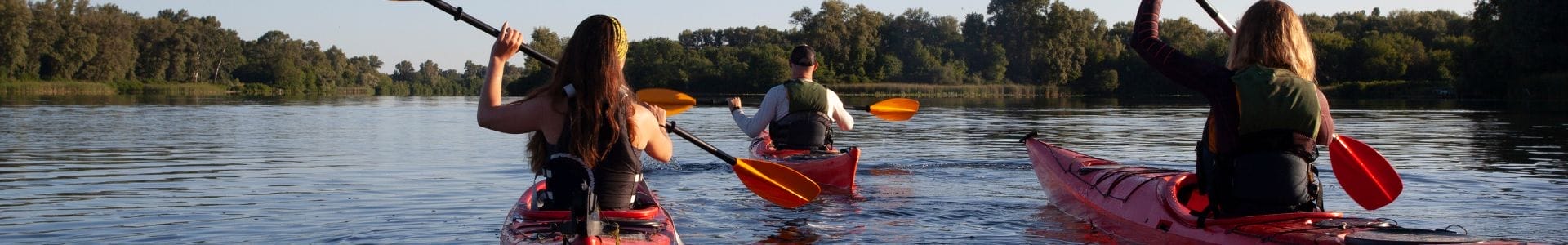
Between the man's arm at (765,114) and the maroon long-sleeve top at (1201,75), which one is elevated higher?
the maroon long-sleeve top at (1201,75)

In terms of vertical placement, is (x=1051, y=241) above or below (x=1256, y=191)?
below

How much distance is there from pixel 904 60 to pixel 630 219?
336 feet

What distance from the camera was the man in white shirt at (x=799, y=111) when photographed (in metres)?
10.2

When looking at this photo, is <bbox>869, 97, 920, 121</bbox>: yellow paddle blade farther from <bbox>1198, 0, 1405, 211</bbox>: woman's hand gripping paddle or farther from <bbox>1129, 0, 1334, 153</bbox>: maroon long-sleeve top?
<bbox>1129, 0, 1334, 153</bbox>: maroon long-sleeve top

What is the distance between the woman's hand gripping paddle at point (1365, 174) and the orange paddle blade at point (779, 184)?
211 cm

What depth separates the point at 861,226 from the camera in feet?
25.1

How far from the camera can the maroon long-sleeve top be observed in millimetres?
4949

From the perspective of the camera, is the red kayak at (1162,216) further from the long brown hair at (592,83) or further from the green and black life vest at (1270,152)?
the long brown hair at (592,83)

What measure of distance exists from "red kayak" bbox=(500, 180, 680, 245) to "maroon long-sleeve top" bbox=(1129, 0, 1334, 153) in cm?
188

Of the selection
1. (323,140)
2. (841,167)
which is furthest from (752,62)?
(841,167)

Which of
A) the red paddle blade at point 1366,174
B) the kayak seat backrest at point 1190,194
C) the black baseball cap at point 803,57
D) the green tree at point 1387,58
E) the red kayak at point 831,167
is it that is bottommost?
the red kayak at point 831,167

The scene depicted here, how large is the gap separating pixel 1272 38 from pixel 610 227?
2504 millimetres

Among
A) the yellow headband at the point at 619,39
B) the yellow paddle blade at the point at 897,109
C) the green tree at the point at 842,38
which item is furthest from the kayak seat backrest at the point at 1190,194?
the green tree at the point at 842,38

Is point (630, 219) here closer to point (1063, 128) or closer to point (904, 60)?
point (1063, 128)
